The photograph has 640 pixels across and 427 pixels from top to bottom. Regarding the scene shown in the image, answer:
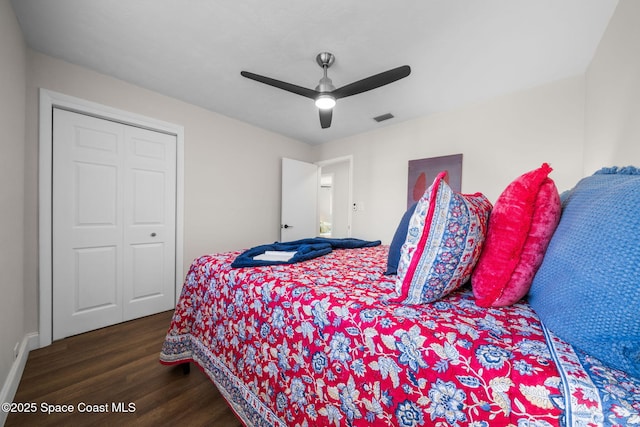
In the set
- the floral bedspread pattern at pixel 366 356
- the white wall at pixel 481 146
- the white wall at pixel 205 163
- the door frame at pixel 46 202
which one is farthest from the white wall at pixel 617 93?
the door frame at pixel 46 202

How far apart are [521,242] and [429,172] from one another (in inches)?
97.5

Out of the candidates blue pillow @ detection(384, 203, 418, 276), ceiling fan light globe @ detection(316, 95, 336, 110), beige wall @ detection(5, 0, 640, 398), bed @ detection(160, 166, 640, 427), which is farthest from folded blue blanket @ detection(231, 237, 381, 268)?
beige wall @ detection(5, 0, 640, 398)

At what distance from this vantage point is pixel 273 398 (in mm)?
1054

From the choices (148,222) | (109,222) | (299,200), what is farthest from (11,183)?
(299,200)

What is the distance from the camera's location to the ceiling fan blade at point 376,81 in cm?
176

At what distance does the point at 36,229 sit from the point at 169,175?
3.77 feet

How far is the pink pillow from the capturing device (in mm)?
832

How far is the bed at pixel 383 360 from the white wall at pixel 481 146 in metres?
2.16

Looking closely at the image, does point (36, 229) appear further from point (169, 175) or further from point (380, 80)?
point (380, 80)

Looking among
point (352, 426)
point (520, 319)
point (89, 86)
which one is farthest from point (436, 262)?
point (89, 86)

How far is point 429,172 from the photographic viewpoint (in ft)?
10.2

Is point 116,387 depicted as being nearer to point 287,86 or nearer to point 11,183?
point 11,183

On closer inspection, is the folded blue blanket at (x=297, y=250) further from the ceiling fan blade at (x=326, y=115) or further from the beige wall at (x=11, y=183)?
the beige wall at (x=11, y=183)

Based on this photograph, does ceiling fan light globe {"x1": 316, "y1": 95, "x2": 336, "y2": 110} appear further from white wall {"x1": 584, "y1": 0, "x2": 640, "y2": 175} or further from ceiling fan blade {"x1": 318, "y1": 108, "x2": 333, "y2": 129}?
white wall {"x1": 584, "y1": 0, "x2": 640, "y2": 175}
